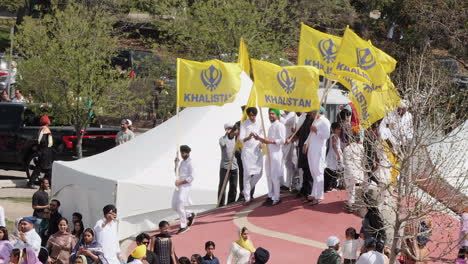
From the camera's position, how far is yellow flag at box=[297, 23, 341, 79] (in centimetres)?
2019

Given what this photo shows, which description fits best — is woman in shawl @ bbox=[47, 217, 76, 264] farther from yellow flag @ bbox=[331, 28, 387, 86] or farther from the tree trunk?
the tree trunk

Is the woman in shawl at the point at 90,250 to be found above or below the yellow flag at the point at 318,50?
below

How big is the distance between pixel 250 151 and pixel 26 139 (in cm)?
687

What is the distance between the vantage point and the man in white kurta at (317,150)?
19.0 metres

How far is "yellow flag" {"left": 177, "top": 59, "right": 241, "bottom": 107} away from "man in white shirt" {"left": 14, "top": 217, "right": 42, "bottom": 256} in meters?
4.28

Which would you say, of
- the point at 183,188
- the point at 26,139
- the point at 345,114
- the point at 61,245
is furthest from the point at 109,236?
the point at 26,139

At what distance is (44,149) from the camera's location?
2361 cm

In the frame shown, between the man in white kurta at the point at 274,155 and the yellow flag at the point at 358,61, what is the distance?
4.61 ft

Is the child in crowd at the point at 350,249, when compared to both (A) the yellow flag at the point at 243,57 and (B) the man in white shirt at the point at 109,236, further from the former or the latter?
(A) the yellow flag at the point at 243,57

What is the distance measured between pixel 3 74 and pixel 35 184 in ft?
44.1

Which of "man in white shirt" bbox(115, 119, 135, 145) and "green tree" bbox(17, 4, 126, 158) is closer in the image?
"man in white shirt" bbox(115, 119, 135, 145)

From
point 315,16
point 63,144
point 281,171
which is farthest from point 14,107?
point 315,16

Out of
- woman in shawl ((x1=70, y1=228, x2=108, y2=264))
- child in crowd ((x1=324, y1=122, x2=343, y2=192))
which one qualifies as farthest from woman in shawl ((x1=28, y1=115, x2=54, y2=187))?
woman in shawl ((x1=70, y1=228, x2=108, y2=264))

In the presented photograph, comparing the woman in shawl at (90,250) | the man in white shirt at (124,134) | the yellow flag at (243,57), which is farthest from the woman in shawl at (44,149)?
the woman in shawl at (90,250)
